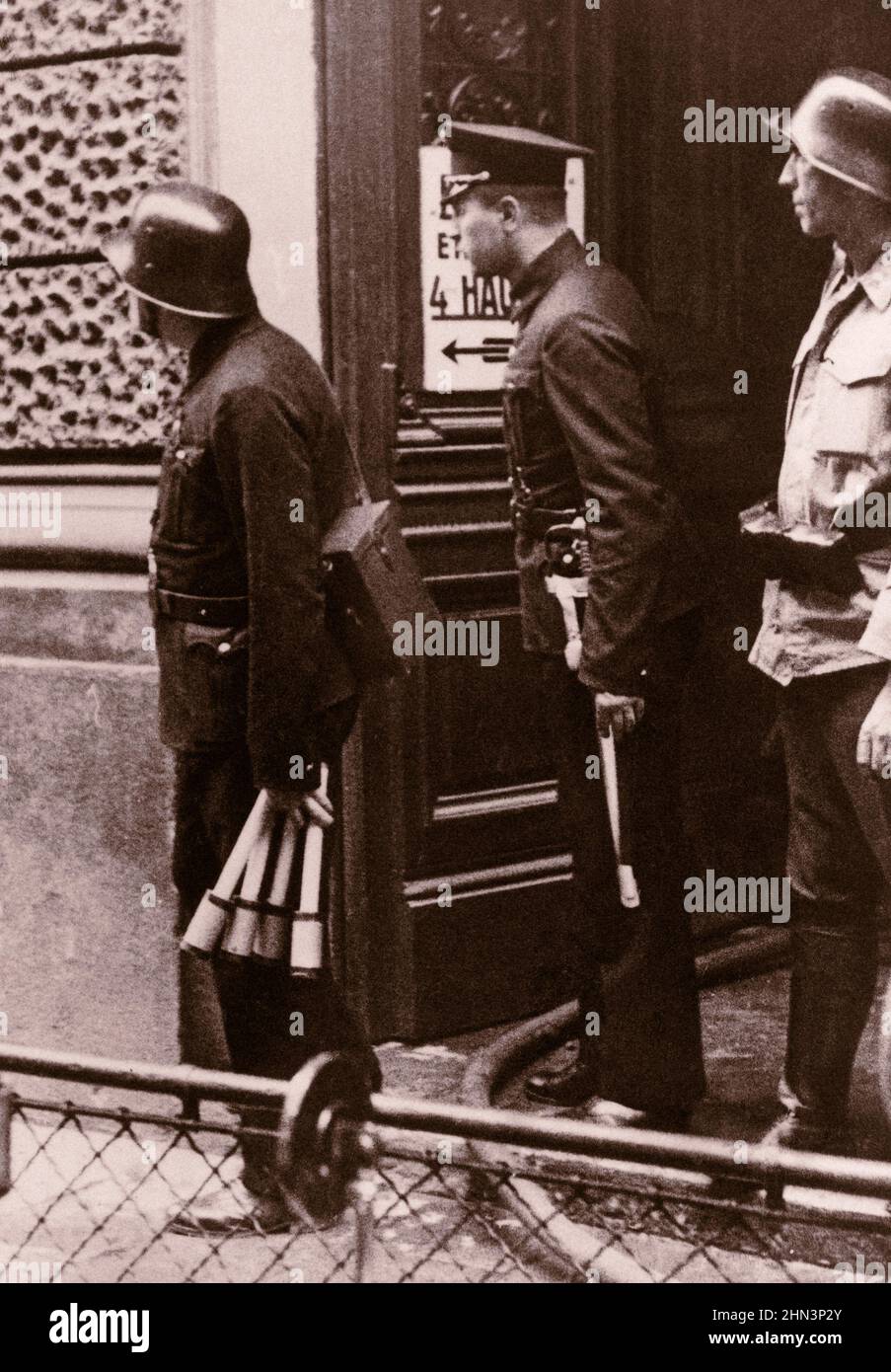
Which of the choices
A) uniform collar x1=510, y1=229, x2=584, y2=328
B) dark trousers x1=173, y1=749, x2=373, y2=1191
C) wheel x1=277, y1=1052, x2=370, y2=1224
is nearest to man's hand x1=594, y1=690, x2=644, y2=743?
dark trousers x1=173, y1=749, x2=373, y2=1191

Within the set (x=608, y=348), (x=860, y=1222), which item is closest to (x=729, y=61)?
(x=608, y=348)

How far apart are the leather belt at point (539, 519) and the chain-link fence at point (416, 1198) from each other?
1359 mm

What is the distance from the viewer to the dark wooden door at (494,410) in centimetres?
573

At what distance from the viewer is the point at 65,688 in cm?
561

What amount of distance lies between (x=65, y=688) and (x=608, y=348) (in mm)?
1644

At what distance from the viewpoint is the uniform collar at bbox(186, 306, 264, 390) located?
4.68m

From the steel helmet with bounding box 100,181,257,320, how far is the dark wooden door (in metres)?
0.92

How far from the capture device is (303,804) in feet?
15.0

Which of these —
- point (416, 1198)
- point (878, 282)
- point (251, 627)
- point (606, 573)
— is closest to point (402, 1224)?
point (416, 1198)

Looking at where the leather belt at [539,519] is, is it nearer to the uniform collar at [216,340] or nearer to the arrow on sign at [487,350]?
the uniform collar at [216,340]

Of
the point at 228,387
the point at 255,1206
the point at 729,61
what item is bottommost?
the point at 255,1206

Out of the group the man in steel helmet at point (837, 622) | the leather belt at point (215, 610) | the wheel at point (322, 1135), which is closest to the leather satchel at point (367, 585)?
the leather belt at point (215, 610)

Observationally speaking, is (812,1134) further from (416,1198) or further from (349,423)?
(349,423)
